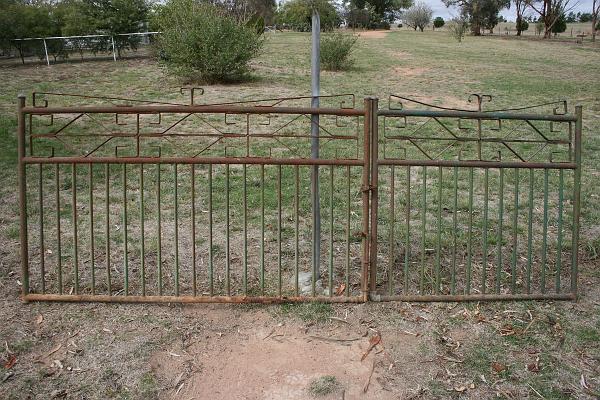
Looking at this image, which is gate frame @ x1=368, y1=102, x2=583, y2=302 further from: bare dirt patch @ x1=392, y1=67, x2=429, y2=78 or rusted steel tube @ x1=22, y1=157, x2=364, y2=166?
bare dirt patch @ x1=392, y1=67, x2=429, y2=78

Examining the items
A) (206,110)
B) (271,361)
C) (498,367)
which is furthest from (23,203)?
(498,367)

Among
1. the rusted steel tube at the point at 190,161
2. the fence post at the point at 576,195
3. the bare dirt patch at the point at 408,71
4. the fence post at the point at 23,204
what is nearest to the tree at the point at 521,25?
the bare dirt patch at the point at 408,71

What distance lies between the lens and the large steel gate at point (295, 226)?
158 inches

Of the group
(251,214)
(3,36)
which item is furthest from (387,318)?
(3,36)

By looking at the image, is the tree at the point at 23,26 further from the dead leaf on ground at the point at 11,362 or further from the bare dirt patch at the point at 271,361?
the bare dirt patch at the point at 271,361

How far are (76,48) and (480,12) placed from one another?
35.8m

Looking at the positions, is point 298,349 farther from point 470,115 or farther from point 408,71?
point 408,71

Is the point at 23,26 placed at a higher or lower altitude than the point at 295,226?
higher

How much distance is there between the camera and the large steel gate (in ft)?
13.1

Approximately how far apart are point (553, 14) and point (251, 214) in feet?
157

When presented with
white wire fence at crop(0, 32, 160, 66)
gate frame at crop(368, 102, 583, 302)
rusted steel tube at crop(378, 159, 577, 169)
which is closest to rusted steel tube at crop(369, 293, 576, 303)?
gate frame at crop(368, 102, 583, 302)

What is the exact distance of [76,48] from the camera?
21234 millimetres

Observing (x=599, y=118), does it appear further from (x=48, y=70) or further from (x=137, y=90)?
(x=48, y=70)

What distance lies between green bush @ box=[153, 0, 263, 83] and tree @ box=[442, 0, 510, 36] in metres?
35.7
